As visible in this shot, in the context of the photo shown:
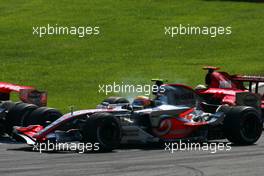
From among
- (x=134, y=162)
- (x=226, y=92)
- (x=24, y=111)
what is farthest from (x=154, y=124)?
(x=226, y=92)

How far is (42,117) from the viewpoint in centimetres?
1838

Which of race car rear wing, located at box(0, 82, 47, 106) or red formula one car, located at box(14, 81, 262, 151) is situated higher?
race car rear wing, located at box(0, 82, 47, 106)

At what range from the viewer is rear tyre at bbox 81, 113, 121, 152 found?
16359 millimetres

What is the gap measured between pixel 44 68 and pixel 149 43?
787cm

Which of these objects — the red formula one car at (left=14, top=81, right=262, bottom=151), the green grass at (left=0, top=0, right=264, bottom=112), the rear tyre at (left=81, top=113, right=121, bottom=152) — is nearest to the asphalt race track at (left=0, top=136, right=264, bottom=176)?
the rear tyre at (left=81, top=113, right=121, bottom=152)

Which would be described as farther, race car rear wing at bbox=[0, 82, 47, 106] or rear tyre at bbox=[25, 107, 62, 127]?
race car rear wing at bbox=[0, 82, 47, 106]

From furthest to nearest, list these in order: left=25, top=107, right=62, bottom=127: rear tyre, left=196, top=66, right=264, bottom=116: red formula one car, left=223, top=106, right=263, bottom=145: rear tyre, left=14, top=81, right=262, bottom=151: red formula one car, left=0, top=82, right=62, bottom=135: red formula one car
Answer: left=196, top=66, right=264, bottom=116: red formula one car, left=0, top=82, right=62, bottom=135: red formula one car, left=25, top=107, right=62, bottom=127: rear tyre, left=223, top=106, right=263, bottom=145: rear tyre, left=14, top=81, right=262, bottom=151: red formula one car

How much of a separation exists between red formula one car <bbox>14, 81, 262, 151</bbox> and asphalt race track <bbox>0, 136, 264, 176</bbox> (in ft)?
1.31

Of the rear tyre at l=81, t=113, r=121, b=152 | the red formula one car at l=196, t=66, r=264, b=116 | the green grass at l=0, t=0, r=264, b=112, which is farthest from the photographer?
the green grass at l=0, t=0, r=264, b=112

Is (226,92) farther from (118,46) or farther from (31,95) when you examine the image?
(118,46)

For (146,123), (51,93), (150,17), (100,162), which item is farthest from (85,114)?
(150,17)

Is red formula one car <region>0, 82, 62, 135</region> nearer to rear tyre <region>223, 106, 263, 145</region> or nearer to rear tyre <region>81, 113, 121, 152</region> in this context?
rear tyre <region>81, 113, 121, 152</region>

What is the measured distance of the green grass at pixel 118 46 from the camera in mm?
32969

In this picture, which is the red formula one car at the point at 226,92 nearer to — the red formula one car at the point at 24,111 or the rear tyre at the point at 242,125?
the rear tyre at the point at 242,125
